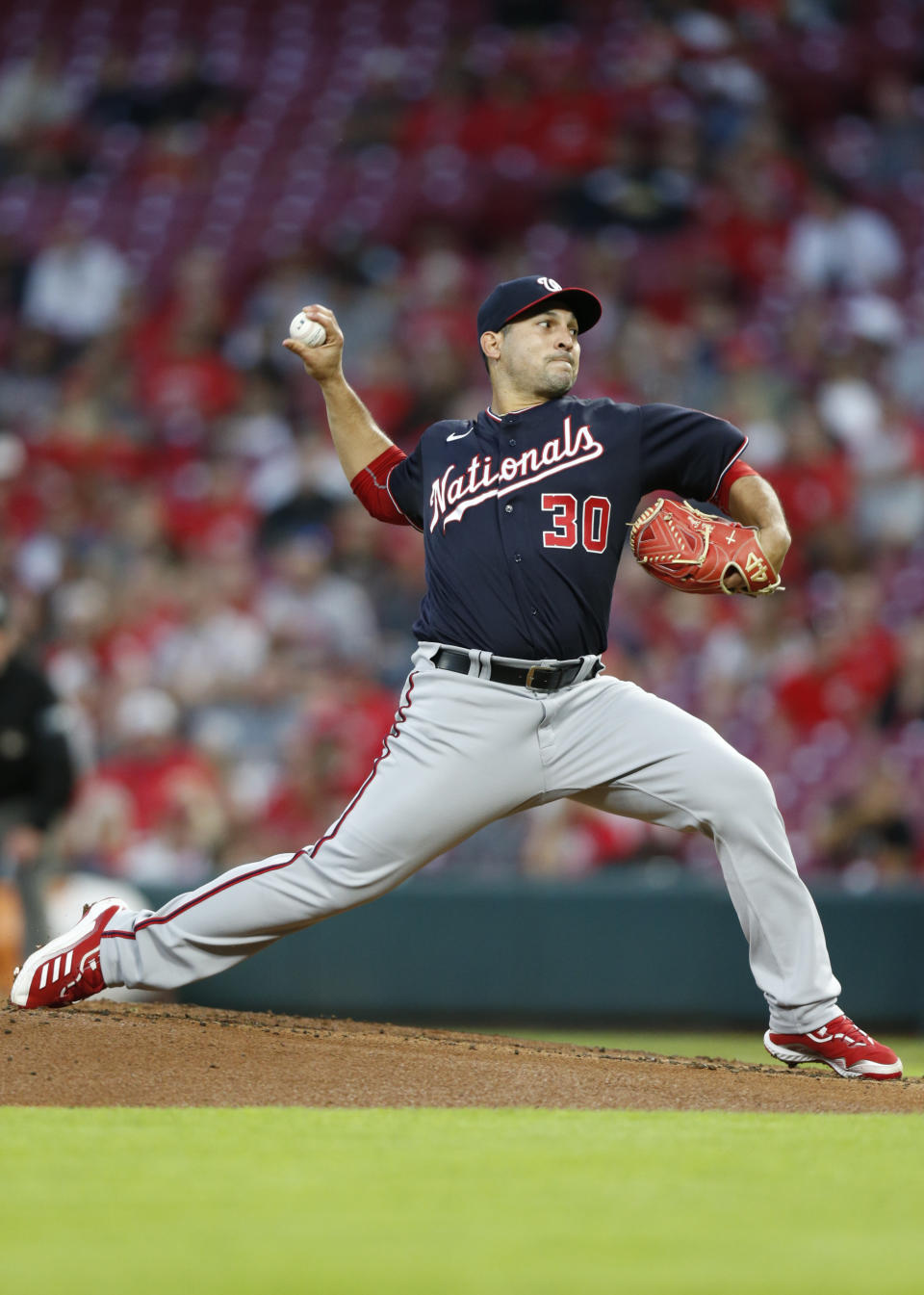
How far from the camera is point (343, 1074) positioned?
440cm

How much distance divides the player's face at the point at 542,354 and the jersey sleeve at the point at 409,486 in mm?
325

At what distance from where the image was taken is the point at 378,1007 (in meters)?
8.56

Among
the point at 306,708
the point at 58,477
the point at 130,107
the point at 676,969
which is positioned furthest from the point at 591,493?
the point at 130,107

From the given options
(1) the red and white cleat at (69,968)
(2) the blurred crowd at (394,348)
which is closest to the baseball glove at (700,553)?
(1) the red and white cleat at (69,968)

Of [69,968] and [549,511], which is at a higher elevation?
[549,511]

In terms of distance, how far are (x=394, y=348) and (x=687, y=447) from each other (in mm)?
7476

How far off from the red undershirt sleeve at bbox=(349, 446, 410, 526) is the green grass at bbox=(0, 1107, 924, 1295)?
64.5 inches

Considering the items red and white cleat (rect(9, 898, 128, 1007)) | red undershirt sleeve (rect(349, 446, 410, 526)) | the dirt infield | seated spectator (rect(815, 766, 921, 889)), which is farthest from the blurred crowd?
red undershirt sleeve (rect(349, 446, 410, 526))

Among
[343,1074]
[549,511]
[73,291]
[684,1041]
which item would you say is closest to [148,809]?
[684,1041]

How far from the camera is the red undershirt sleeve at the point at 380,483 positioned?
4.87 m

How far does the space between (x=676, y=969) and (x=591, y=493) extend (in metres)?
4.38

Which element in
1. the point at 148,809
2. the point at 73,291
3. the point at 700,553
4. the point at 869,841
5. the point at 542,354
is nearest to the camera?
the point at 700,553

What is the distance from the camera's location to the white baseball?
4789 millimetres

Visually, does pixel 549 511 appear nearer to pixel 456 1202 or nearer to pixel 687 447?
pixel 687 447
